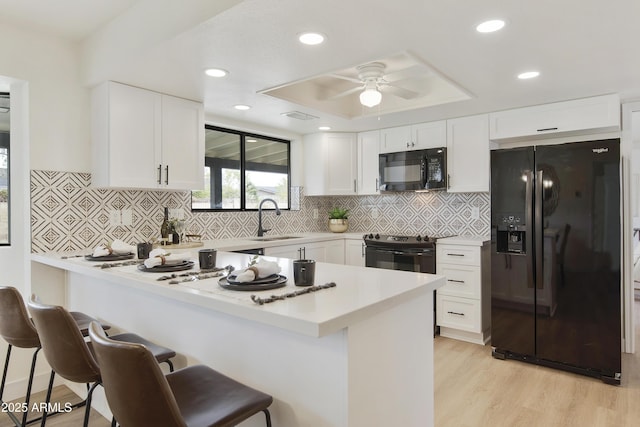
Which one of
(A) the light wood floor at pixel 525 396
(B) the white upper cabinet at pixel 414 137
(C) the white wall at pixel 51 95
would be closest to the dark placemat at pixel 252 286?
(A) the light wood floor at pixel 525 396

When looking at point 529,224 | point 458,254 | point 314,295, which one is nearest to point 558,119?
point 529,224

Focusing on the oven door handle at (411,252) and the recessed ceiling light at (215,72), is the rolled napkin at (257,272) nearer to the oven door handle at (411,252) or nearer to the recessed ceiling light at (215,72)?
the recessed ceiling light at (215,72)

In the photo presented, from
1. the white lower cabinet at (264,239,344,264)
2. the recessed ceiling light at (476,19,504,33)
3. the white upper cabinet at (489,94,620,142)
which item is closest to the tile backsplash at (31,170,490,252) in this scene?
the white lower cabinet at (264,239,344,264)

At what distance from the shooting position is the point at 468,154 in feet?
12.3

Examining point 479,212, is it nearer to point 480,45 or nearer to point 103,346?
point 480,45

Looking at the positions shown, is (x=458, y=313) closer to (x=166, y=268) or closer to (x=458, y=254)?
(x=458, y=254)

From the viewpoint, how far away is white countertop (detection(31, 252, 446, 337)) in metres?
1.12

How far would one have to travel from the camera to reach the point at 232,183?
415 cm

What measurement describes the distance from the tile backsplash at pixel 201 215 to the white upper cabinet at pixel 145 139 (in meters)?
0.22

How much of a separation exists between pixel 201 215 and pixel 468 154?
2.64 meters

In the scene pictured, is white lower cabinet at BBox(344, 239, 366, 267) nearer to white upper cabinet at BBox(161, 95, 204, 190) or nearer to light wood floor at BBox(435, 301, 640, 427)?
A: light wood floor at BBox(435, 301, 640, 427)

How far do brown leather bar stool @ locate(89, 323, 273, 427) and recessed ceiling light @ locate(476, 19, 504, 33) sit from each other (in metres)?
1.92

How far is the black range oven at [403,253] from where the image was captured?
367cm

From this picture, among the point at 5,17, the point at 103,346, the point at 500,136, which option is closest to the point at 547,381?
the point at 500,136
